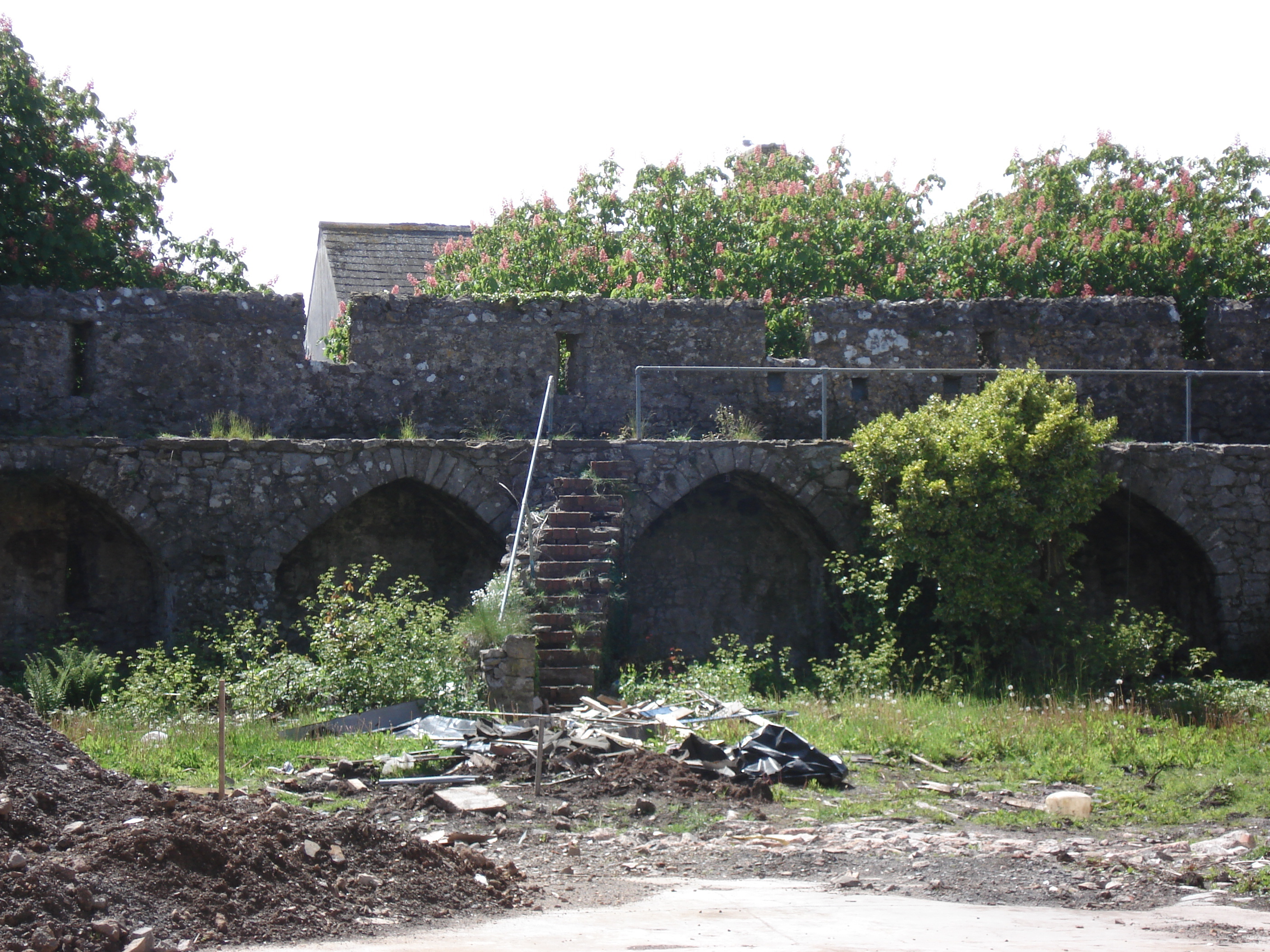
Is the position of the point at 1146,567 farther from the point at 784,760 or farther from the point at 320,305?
the point at 320,305

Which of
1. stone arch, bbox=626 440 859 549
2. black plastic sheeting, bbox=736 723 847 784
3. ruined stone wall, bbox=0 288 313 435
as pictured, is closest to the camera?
black plastic sheeting, bbox=736 723 847 784

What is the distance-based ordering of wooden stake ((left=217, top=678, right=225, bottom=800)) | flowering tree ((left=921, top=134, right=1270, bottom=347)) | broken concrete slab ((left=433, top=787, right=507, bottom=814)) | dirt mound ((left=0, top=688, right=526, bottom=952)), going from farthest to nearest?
flowering tree ((left=921, top=134, right=1270, bottom=347)) → broken concrete slab ((left=433, top=787, right=507, bottom=814)) → wooden stake ((left=217, top=678, right=225, bottom=800)) → dirt mound ((left=0, top=688, right=526, bottom=952))

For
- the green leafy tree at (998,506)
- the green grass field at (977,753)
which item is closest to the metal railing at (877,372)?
the green leafy tree at (998,506)

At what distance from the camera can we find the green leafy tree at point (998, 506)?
35.1 ft

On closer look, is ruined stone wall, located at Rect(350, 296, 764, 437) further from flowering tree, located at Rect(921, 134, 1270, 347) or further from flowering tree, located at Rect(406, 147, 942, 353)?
flowering tree, located at Rect(921, 134, 1270, 347)

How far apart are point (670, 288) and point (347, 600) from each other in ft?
28.5

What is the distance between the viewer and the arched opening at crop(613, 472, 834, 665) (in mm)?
12367

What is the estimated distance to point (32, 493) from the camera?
1148 cm

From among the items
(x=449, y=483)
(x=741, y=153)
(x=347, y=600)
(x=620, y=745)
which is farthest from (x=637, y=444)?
(x=741, y=153)

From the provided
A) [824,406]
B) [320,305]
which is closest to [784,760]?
[824,406]

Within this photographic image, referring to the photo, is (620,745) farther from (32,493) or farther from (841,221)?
(841,221)

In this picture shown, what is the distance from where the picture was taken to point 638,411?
11.9 metres

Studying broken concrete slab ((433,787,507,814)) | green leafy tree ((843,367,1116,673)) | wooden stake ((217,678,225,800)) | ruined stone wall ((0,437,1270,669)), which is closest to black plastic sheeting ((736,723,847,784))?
broken concrete slab ((433,787,507,814))

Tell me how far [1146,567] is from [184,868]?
10945 millimetres
